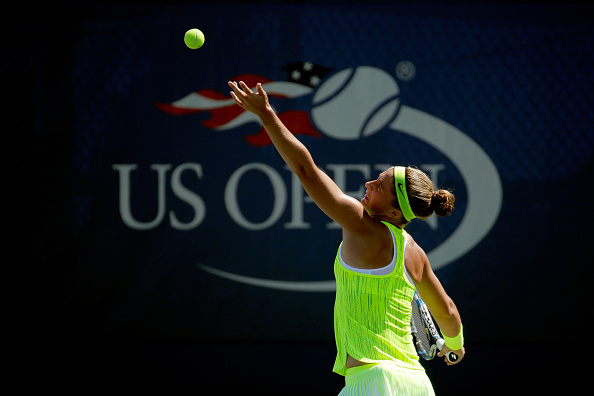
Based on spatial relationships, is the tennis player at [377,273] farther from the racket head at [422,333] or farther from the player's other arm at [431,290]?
the racket head at [422,333]

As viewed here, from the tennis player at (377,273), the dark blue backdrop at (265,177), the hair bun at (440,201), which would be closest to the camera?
the tennis player at (377,273)

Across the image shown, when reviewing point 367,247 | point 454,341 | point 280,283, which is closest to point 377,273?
point 367,247

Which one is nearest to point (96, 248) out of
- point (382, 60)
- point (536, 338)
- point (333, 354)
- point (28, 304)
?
point (28, 304)

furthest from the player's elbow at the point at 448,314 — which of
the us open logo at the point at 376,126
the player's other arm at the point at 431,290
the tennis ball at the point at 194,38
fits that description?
the us open logo at the point at 376,126

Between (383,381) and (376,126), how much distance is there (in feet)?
7.14

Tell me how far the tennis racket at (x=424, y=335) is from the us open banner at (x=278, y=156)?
4.79 ft

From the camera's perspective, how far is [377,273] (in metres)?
2.07

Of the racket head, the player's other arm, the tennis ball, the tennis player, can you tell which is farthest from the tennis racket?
the tennis ball

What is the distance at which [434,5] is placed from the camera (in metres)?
3.95

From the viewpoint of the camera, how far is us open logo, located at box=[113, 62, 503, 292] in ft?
13.0

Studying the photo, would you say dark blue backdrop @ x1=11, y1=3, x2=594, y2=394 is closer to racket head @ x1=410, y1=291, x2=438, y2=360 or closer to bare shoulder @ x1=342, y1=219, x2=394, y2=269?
racket head @ x1=410, y1=291, x2=438, y2=360

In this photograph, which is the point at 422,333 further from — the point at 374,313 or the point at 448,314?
the point at 374,313

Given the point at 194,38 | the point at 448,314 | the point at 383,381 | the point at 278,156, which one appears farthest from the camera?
the point at 278,156

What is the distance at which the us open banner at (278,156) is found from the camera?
395cm
